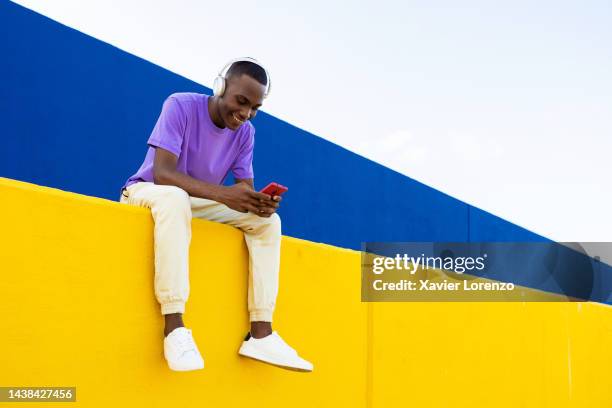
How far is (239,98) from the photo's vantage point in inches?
112

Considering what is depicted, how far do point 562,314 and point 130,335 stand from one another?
4690 mm

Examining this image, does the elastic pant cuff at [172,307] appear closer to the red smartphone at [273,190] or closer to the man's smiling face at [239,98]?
the red smartphone at [273,190]

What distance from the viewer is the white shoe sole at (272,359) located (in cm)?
266

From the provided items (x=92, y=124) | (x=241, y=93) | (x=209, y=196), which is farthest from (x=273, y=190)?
(x=92, y=124)

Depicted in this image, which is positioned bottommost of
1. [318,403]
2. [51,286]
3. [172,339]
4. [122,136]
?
[318,403]

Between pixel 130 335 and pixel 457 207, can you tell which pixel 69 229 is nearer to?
pixel 130 335

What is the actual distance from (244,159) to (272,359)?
93 centimetres

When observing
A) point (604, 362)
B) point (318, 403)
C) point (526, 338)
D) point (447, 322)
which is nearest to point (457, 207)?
point (604, 362)

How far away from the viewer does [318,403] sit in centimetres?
321

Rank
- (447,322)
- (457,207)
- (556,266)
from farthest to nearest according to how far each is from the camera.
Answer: (556,266), (457,207), (447,322)

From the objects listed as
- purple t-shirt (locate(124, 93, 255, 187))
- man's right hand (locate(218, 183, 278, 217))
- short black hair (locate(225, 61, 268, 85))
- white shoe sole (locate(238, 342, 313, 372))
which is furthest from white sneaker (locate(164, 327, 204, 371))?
short black hair (locate(225, 61, 268, 85))

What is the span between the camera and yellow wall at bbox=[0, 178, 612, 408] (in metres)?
2.04

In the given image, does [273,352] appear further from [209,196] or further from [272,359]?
[209,196]

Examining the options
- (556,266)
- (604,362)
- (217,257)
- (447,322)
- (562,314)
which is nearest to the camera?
(217,257)
